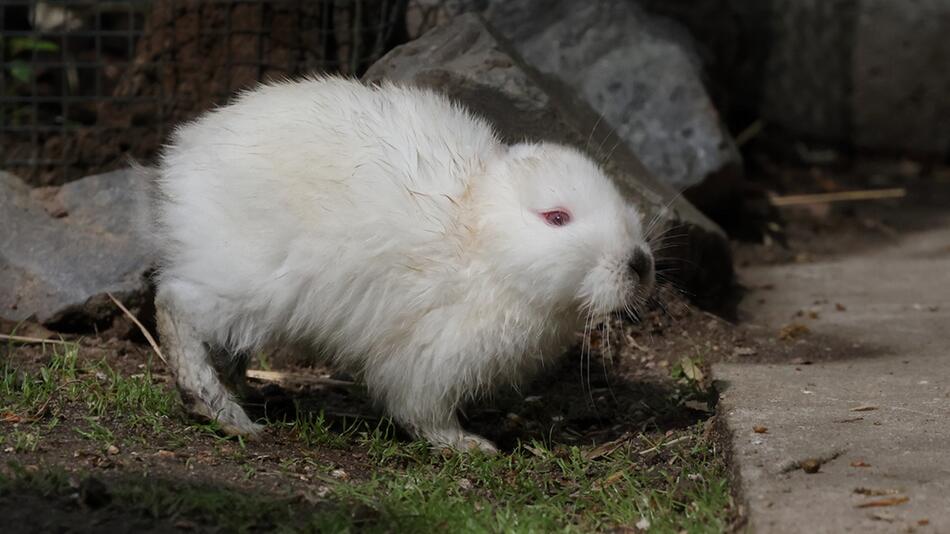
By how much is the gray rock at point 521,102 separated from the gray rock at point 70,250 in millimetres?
1294

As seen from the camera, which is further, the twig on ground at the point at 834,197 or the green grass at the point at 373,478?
the twig on ground at the point at 834,197

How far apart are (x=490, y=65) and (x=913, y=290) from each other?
2581mm

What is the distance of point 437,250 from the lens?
3.91 meters

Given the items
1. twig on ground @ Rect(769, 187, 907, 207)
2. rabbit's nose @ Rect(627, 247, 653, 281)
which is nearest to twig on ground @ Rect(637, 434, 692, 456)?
rabbit's nose @ Rect(627, 247, 653, 281)

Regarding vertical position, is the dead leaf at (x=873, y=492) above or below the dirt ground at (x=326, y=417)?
above

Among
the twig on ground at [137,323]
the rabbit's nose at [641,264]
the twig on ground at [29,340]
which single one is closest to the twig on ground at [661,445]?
the rabbit's nose at [641,264]

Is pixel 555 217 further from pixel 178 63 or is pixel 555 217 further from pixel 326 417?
pixel 178 63

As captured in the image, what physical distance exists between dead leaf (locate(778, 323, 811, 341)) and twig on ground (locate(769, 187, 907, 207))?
2.60m

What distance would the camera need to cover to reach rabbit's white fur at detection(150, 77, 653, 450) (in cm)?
387

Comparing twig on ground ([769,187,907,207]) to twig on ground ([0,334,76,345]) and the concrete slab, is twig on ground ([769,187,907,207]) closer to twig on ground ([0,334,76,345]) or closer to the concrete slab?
the concrete slab

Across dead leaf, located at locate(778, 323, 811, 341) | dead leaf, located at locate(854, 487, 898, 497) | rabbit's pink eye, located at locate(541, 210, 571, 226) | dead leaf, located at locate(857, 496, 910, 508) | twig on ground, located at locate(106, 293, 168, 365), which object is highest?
rabbit's pink eye, located at locate(541, 210, 571, 226)

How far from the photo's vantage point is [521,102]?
5.14 meters

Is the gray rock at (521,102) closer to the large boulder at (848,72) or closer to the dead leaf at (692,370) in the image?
the dead leaf at (692,370)

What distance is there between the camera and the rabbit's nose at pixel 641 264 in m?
3.92
